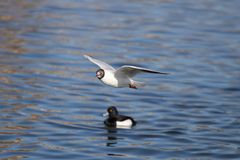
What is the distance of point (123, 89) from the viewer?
64.8 feet

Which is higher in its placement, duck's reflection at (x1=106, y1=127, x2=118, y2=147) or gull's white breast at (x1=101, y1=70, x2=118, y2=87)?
gull's white breast at (x1=101, y1=70, x2=118, y2=87)

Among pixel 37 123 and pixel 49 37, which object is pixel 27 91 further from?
pixel 49 37

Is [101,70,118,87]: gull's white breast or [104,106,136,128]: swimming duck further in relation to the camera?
[104,106,136,128]: swimming duck

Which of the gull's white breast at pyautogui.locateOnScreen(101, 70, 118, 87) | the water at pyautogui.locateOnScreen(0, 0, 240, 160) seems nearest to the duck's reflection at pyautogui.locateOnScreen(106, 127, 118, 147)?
the water at pyautogui.locateOnScreen(0, 0, 240, 160)

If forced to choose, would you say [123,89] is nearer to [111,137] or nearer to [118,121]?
[118,121]

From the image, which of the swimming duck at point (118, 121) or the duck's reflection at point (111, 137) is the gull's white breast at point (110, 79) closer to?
the duck's reflection at point (111, 137)

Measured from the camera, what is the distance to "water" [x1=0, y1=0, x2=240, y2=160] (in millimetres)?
14594

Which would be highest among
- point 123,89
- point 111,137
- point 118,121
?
point 123,89

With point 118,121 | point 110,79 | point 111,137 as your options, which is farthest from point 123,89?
point 110,79

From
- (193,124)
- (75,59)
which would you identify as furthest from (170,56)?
(193,124)

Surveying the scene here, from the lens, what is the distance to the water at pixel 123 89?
1459 cm

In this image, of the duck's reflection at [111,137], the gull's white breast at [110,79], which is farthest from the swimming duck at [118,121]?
the gull's white breast at [110,79]

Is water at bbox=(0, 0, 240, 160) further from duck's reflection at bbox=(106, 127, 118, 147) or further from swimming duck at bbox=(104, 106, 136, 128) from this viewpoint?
swimming duck at bbox=(104, 106, 136, 128)

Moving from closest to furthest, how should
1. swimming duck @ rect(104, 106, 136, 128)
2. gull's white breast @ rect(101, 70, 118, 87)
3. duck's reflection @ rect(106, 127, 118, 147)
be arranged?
gull's white breast @ rect(101, 70, 118, 87) → duck's reflection @ rect(106, 127, 118, 147) → swimming duck @ rect(104, 106, 136, 128)
